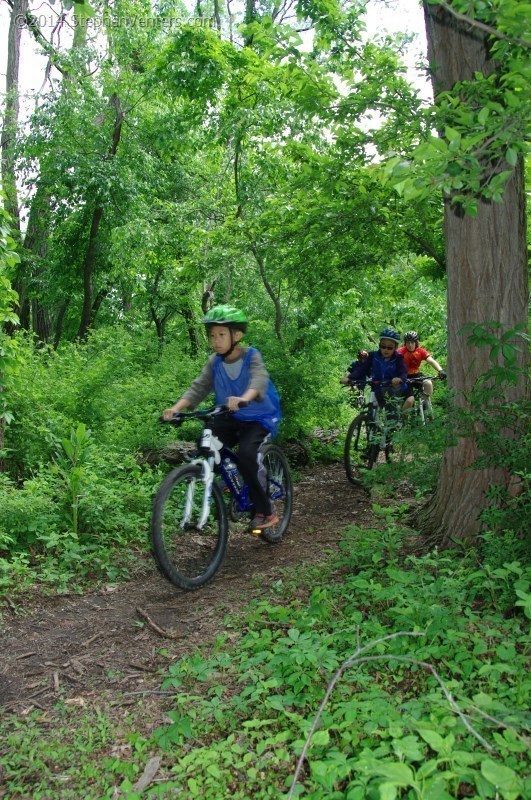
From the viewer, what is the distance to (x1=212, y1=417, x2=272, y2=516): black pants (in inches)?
216

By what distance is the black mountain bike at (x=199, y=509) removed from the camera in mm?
4785

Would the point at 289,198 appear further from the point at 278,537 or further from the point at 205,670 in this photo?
the point at 205,670

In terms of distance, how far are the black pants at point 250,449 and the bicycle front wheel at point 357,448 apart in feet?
9.79

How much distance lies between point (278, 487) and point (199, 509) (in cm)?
153

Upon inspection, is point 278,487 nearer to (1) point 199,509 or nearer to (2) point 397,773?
(1) point 199,509

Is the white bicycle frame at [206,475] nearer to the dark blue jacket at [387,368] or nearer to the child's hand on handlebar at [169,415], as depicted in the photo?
the child's hand on handlebar at [169,415]

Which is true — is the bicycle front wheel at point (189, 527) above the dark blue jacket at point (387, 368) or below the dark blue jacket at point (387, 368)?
below

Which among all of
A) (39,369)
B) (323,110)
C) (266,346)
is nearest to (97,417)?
(39,369)

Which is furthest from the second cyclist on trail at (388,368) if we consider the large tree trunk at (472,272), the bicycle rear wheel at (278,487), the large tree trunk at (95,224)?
the large tree trunk at (95,224)

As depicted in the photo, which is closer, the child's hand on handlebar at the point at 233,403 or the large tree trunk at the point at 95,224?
the child's hand on handlebar at the point at 233,403

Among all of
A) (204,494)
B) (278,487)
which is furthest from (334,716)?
(278,487)

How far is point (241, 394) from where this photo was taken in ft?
18.5

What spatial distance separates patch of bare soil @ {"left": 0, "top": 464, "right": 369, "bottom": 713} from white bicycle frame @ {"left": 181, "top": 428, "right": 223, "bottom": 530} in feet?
2.00

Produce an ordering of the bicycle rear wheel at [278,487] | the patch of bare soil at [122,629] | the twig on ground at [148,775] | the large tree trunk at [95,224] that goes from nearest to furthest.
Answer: the twig on ground at [148,775], the patch of bare soil at [122,629], the bicycle rear wheel at [278,487], the large tree trunk at [95,224]
